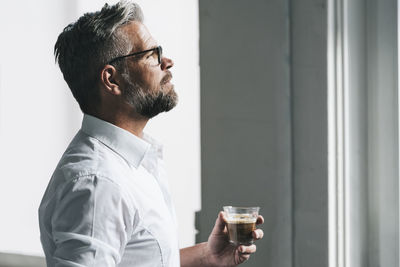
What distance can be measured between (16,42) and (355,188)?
148cm

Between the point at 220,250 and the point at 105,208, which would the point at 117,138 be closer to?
the point at 105,208

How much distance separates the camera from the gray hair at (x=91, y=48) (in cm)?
125

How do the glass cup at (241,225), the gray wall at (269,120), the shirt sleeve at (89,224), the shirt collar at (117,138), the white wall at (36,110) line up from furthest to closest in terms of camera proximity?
the white wall at (36,110) < the gray wall at (269,120) < the glass cup at (241,225) < the shirt collar at (117,138) < the shirt sleeve at (89,224)

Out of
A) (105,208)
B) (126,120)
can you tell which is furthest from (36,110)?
(105,208)

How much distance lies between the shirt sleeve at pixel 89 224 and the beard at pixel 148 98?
0.94ft

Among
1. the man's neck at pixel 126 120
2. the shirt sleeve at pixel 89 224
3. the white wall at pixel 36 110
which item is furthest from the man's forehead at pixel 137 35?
the white wall at pixel 36 110

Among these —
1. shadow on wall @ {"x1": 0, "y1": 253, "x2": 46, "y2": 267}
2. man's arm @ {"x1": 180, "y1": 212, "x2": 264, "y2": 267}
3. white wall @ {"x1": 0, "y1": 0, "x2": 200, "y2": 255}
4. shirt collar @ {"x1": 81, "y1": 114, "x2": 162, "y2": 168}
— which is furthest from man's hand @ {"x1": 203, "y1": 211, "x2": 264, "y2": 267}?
shadow on wall @ {"x1": 0, "y1": 253, "x2": 46, "y2": 267}

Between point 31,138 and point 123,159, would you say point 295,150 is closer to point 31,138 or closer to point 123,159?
point 123,159

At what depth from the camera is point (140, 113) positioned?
4.33ft

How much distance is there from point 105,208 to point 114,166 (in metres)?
0.12

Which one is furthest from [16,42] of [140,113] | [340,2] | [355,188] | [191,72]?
[355,188]

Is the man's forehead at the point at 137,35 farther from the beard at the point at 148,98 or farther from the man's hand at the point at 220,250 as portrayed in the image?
the man's hand at the point at 220,250

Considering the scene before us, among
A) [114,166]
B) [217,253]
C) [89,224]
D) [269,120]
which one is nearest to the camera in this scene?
[89,224]

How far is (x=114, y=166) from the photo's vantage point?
1.13 m
